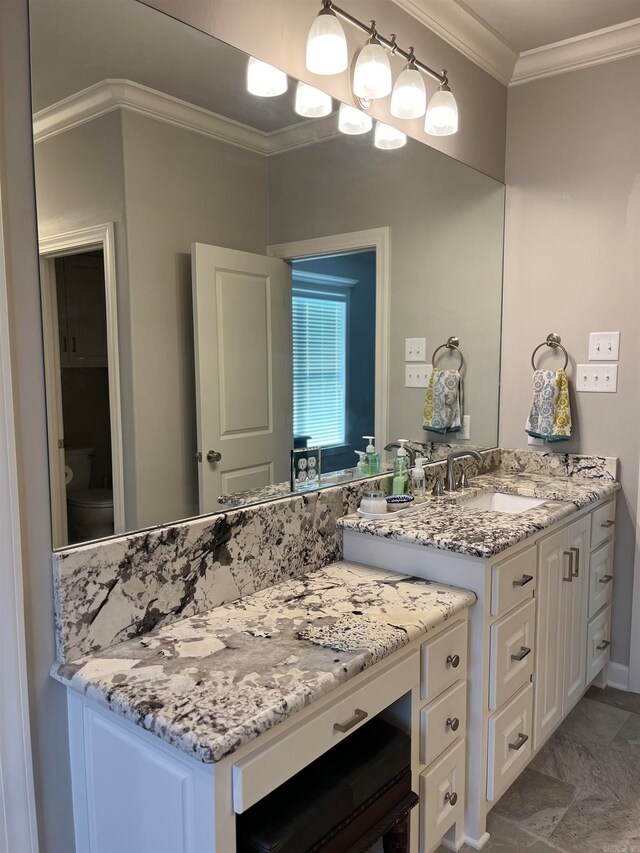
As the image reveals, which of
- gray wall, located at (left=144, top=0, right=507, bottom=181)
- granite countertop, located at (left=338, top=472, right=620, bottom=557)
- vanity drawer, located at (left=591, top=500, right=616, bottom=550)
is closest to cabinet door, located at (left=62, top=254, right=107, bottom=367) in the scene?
gray wall, located at (left=144, top=0, right=507, bottom=181)

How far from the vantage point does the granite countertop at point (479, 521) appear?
1704 mm

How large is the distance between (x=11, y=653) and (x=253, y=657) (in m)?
0.46

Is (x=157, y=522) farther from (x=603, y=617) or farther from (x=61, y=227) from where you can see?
(x=603, y=617)

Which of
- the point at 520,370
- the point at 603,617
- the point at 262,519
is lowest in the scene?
the point at 603,617

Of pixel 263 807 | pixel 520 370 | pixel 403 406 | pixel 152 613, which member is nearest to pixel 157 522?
pixel 152 613

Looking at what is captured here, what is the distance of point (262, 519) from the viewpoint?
169cm

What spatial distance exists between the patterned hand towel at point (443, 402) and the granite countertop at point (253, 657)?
0.91 meters

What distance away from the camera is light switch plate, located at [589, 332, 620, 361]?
249 cm

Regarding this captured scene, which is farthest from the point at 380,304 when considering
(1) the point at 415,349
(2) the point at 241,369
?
(2) the point at 241,369

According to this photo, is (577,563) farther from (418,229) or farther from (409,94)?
(409,94)

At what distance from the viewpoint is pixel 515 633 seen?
5.94 ft

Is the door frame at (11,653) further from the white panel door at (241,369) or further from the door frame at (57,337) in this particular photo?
the white panel door at (241,369)

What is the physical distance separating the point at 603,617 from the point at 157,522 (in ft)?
6.35

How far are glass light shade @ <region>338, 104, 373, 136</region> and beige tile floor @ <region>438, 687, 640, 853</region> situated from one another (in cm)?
217
